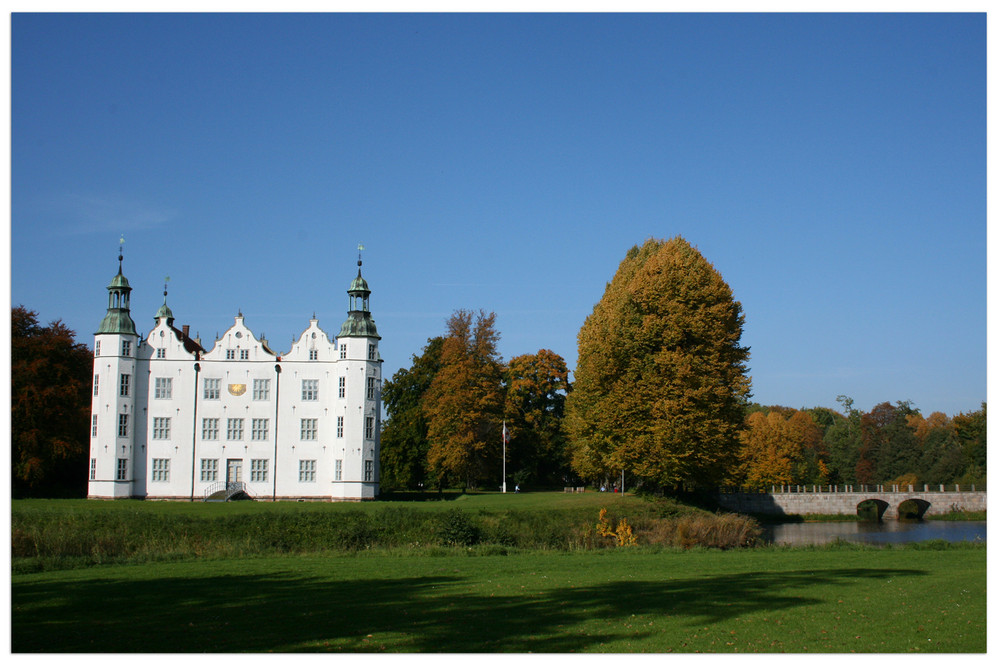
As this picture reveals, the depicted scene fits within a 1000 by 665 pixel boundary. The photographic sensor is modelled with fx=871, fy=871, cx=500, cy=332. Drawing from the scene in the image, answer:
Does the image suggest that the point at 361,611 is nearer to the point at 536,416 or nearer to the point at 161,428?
the point at 161,428

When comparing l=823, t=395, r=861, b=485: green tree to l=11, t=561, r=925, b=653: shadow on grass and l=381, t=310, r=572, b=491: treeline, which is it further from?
l=11, t=561, r=925, b=653: shadow on grass

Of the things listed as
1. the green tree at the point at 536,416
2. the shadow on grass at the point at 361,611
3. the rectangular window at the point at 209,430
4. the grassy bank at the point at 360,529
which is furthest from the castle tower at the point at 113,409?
the shadow on grass at the point at 361,611

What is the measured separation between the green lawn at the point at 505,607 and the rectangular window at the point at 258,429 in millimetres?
27030

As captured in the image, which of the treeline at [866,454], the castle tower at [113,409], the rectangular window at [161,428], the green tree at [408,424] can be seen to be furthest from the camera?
the treeline at [866,454]

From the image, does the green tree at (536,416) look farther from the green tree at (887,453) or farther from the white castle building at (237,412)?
the green tree at (887,453)

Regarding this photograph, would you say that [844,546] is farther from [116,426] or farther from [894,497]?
[894,497]

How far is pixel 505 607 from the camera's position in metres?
13.0

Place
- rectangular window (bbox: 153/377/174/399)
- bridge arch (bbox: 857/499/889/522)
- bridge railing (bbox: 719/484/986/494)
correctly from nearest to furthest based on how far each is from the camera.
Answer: rectangular window (bbox: 153/377/174/399) → bridge arch (bbox: 857/499/889/522) → bridge railing (bbox: 719/484/986/494)

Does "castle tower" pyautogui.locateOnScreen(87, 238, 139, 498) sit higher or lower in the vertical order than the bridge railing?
higher

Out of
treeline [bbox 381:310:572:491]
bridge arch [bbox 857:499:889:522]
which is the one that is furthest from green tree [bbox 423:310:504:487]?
bridge arch [bbox 857:499:889:522]

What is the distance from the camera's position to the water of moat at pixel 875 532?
132 feet

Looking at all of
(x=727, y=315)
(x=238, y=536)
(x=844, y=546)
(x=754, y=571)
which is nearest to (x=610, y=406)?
(x=727, y=315)

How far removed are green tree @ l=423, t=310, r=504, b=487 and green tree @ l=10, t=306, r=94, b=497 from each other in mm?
19376

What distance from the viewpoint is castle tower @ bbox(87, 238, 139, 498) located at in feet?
148
